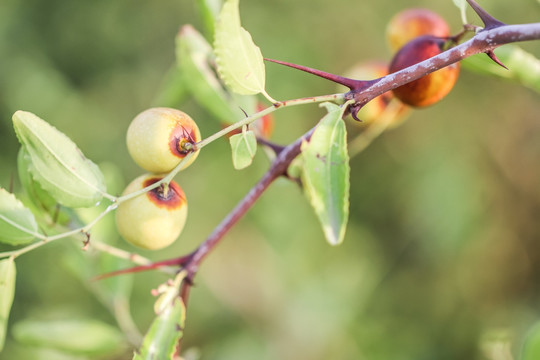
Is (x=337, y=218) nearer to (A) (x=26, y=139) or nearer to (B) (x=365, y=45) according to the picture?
(A) (x=26, y=139)

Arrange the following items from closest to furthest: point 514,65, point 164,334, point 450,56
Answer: point 450,56
point 164,334
point 514,65

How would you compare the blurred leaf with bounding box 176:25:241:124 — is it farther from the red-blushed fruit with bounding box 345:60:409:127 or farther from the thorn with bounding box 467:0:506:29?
the thorn with bounding box 467:0:506:29

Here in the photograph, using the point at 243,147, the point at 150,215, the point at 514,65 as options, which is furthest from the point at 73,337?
the point at 514,65

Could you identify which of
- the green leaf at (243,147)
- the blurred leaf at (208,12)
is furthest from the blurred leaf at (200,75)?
the green leaf at (243,147)

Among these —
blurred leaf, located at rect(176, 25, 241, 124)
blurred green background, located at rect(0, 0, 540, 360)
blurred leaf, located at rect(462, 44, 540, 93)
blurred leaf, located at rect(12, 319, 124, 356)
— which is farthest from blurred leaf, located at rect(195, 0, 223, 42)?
blurred green background, located at rect(0, 0, 540, 360)

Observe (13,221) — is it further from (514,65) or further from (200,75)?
(514,65)

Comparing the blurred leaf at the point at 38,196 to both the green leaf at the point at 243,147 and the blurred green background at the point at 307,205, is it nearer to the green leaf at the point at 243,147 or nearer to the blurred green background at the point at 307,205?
the green leaf at the point at 243,147
